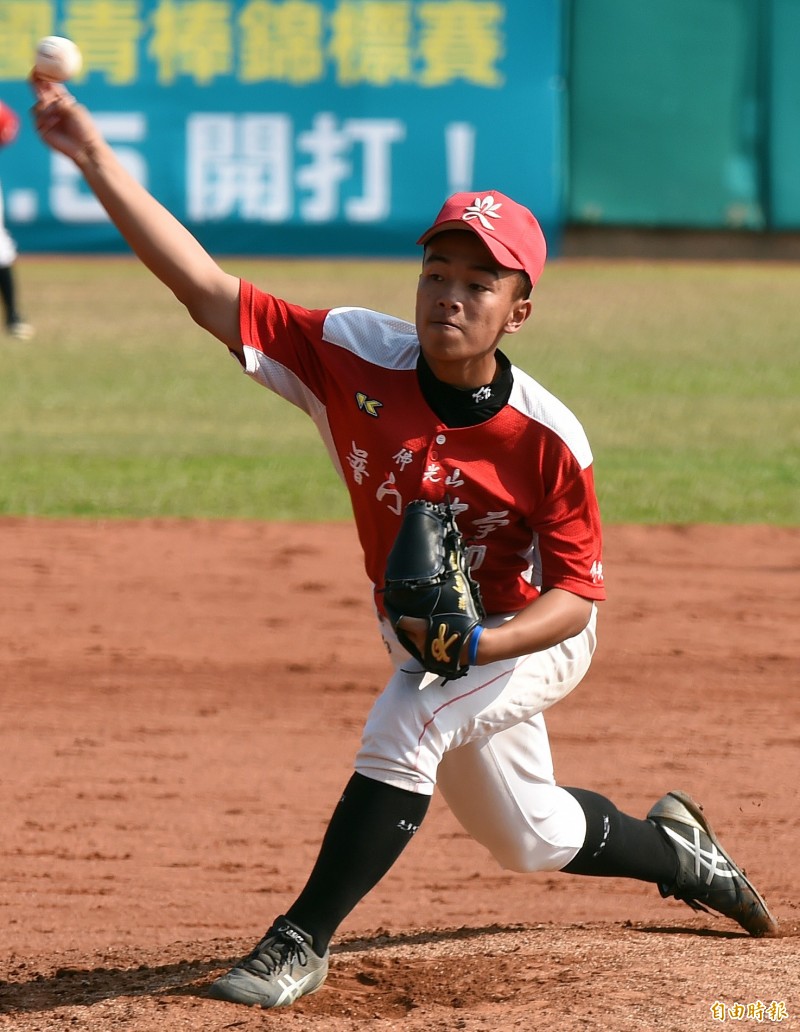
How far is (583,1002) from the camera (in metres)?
2.95

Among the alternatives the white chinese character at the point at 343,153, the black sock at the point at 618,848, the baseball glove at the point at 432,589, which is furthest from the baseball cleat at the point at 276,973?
the white chinese character at the point at 343,153

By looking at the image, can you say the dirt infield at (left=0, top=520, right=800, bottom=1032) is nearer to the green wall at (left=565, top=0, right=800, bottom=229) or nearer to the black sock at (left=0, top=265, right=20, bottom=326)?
the black sock at (left=0, top=265, right=20, bottom=326)

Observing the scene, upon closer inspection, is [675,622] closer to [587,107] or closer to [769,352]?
[769,352]

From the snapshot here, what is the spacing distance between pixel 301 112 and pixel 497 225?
14559 mm

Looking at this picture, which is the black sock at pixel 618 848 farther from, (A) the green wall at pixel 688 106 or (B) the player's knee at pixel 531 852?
(A) the green wall at pixel 688 106

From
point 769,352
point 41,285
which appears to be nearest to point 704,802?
point 769,352

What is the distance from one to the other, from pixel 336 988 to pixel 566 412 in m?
1.22

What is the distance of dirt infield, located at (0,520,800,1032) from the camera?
310cm

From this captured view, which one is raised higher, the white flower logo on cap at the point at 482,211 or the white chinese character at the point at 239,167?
the white flower logo on cap at the point at 482,211

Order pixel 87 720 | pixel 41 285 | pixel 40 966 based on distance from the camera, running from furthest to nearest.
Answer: pixel 41 285
pixel 87 720
pixel 40 966

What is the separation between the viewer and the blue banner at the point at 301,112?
16.8 m

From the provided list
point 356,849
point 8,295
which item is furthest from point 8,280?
point 356,849

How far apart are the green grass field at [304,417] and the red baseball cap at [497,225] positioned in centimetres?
A: 502

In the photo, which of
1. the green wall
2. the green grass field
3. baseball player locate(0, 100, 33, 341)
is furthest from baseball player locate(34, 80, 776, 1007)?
the green wall
